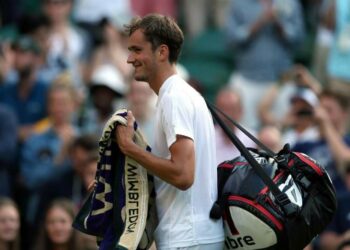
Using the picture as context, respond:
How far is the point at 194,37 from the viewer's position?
546 inches

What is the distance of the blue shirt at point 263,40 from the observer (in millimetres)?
12641

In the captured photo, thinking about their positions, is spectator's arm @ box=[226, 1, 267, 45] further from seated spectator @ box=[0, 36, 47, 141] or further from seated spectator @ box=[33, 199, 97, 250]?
seated spectator @ box=[33, 199, 97, 250]

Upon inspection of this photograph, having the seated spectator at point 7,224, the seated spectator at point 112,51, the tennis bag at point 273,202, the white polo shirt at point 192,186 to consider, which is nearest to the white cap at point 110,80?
the seated spectator at point 112,51

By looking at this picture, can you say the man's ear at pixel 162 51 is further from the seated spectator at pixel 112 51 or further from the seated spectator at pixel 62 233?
the seated spectator at pixel 112 51

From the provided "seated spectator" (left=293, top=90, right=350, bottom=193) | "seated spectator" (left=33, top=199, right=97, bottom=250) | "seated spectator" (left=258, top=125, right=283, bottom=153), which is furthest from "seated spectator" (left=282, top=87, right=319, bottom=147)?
"seated spectator" (left=33, top=199, right=97, bottom=250)

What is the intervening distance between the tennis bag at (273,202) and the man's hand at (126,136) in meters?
0.55

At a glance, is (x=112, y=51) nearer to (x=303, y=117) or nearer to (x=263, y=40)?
(x=263, y=40)

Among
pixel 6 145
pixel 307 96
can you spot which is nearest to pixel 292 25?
pixel 307 96

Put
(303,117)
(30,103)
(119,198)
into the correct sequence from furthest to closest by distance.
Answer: (30,103) < (303,117) < (119,198)

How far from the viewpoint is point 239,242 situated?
21.7 feet

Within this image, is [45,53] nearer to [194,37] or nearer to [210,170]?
[194,37]

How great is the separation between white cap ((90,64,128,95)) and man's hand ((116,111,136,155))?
5420 mm

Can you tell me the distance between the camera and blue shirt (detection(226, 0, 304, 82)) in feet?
41.5

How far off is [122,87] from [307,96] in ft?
6.42
